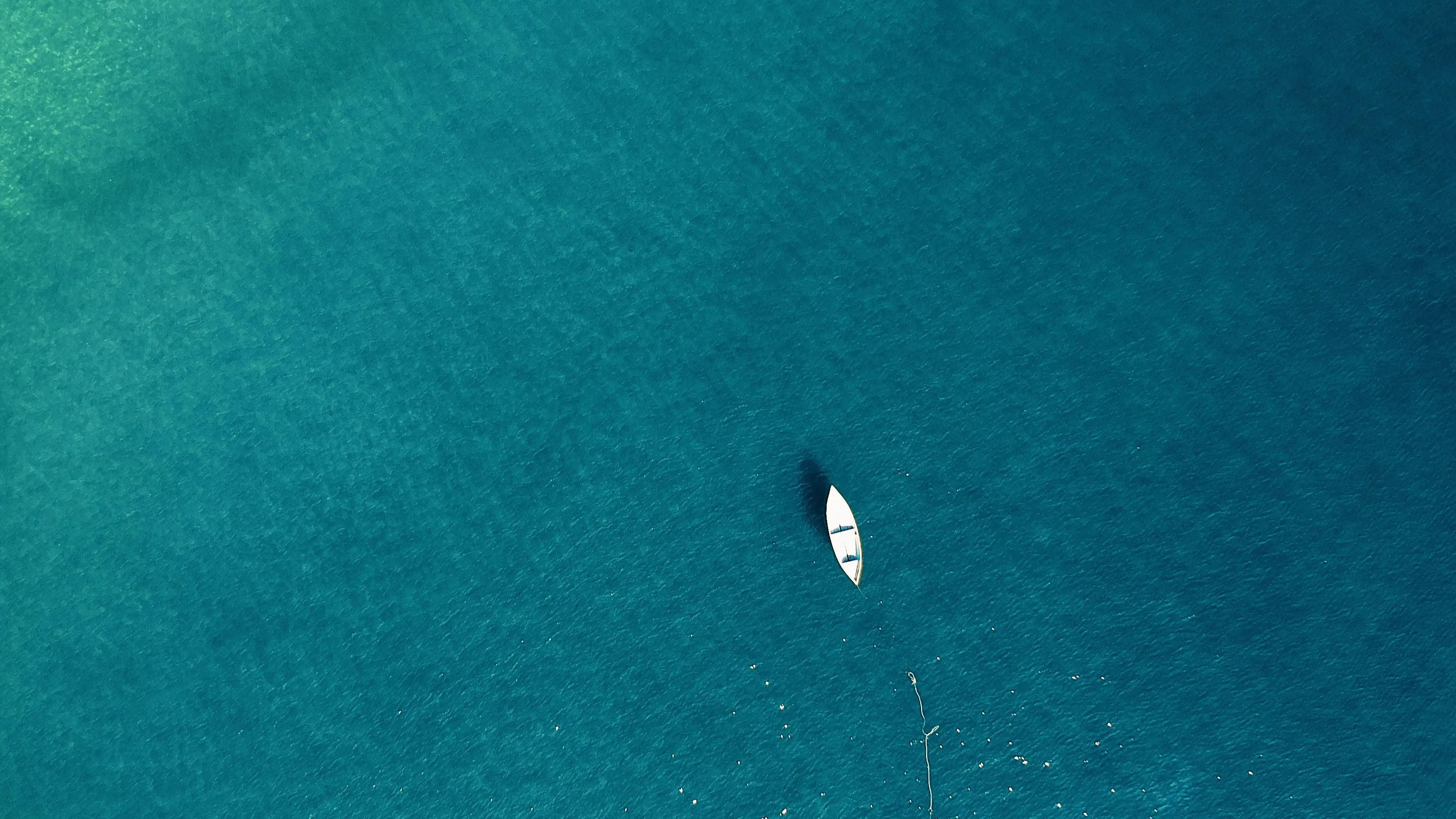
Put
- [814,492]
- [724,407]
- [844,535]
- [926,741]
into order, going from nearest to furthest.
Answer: [926,741], [844,535], [814,492], [724,407]

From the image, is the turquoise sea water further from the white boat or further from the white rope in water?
the white boat

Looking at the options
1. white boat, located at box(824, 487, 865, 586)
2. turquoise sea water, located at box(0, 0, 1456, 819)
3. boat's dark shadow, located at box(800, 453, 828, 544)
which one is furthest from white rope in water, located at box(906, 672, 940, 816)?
boat's dark shadow, located at box(800, 453, 828, 544)

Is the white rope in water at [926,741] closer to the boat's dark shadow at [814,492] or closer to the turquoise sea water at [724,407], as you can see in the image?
the turquoise sea water at [724,407]

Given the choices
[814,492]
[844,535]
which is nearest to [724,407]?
[814,492]

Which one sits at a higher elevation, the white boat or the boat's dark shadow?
the boat's dark shadow

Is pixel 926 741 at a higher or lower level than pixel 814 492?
lower

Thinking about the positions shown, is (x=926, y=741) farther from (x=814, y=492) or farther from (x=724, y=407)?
(x=724, y=407)

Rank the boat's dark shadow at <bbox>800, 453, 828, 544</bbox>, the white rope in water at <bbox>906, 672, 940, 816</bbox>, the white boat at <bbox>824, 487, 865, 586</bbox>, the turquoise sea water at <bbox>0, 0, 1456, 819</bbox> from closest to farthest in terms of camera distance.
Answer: the white rope in water at <bbox>906, 672, 940, 816</bbox>
the turquoise sea water at <bbox>0, 0, 1456, 819</bbox>
the white boat at <bbox>824, 487, 865, 586</bbox>
the boat's dark shadow at <bbox>800, 453, 828, 544</bbox>
